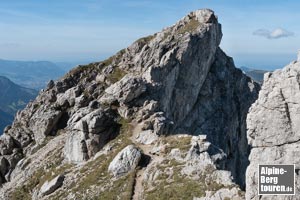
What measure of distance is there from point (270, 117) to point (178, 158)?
2308cm

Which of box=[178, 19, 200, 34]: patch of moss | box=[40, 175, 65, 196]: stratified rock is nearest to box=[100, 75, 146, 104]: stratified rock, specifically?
box=[40, 175, 65, 196]: stratified rock

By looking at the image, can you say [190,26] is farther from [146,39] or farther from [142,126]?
[142,126]

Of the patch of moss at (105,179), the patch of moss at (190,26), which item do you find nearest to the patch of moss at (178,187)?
the patch of moss at (105,179)

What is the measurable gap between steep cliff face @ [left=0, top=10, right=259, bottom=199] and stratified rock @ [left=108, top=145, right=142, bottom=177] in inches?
5.7

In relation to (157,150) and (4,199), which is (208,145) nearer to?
(157,150)

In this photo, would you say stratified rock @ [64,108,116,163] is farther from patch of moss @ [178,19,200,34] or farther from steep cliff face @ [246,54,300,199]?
patch of moss @ [178,19,200,34]

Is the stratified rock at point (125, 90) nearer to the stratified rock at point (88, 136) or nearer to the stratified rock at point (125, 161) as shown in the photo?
the stratified rock at point (88, 136)

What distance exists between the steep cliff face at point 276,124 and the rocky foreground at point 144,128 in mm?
194

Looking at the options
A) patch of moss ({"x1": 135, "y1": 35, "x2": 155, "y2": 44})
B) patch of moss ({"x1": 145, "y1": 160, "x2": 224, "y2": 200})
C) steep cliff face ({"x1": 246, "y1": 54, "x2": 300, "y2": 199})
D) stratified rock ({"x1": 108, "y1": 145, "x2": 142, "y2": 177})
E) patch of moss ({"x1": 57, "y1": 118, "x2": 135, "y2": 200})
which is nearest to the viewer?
steep cliff face ({"x1": 246, "y1": 54, "x2": 300, "y2": 199})

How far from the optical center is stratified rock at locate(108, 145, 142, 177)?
57.8 metres

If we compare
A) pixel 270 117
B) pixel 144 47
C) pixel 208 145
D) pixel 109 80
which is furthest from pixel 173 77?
pixel 270 117

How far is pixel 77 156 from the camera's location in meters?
68.2

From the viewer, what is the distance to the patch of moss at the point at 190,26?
340 ft

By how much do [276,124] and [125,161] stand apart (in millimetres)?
28003
